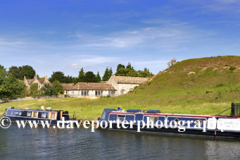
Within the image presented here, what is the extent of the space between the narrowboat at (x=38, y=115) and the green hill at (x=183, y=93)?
3988mm

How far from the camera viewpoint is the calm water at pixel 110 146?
22922mm

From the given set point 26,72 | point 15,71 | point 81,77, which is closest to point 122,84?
point 81,77

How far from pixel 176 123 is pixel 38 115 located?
78.6 feet

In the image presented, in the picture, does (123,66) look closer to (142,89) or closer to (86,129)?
(142,89)

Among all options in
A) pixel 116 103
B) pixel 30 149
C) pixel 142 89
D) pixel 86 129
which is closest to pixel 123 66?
pixel 142 89

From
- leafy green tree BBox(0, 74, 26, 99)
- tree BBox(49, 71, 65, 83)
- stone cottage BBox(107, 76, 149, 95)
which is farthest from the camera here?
tree BBox(49, 71, 65, 83)

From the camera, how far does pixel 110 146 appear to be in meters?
26.3

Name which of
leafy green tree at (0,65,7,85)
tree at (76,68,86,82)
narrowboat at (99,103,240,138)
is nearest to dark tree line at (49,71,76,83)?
tree at (76,68,86,82)

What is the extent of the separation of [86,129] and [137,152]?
13.4 metres

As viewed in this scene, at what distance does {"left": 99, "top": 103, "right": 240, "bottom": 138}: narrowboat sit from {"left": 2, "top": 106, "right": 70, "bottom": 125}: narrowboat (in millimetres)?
7956

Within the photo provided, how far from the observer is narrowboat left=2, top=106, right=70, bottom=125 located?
133ft

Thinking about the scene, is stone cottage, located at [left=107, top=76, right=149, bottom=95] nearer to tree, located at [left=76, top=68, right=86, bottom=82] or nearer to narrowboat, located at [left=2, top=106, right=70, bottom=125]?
tree, located at [left=76, top=68, right=86, bottom=82]

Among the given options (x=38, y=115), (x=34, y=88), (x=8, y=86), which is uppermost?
(x=8, y=86)

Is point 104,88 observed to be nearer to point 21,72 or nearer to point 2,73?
point 2,73
